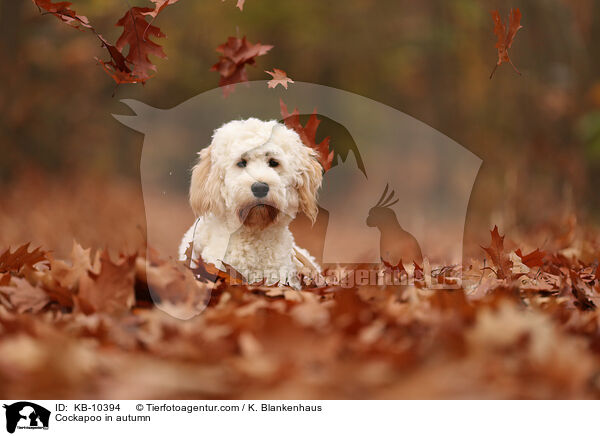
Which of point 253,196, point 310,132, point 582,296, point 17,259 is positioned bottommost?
point 582,296

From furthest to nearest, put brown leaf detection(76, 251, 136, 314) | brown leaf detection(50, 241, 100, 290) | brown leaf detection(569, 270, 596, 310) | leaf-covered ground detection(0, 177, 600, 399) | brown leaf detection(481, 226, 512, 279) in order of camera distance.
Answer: brown leaf detection(481, 226, 512, 279) → brown leaf detection(569, 270, 596, 310) → brown leaf detection(50, 241, 100, 290) → brown leaf detection(76, 251, 136, 314) → leaf-covered ground detection(0, 177, 600, 399)

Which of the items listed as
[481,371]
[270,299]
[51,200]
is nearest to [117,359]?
[270,299]

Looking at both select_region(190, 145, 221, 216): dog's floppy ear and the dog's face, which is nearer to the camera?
the dog's face

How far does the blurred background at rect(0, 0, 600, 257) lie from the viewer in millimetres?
7324

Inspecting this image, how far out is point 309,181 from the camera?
2.80 m


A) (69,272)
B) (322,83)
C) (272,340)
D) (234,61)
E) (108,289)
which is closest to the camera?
(272,340)

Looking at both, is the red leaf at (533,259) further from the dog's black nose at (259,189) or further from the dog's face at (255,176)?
the dog's black nose at (259,189)

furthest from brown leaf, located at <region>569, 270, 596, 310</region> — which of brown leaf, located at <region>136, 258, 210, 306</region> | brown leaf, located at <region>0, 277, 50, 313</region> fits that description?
brown leaf, located at <region>0, 277, 50, 313</region>

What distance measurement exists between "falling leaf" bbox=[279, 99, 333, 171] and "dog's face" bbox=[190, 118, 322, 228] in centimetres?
6

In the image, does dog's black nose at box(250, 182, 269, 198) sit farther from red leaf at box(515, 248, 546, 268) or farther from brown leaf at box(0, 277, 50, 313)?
red leaf at box(515, 248, 546, 268)

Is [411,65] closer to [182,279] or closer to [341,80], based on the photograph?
[341,80]

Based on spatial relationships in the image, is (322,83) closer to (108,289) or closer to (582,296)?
(582,296)
